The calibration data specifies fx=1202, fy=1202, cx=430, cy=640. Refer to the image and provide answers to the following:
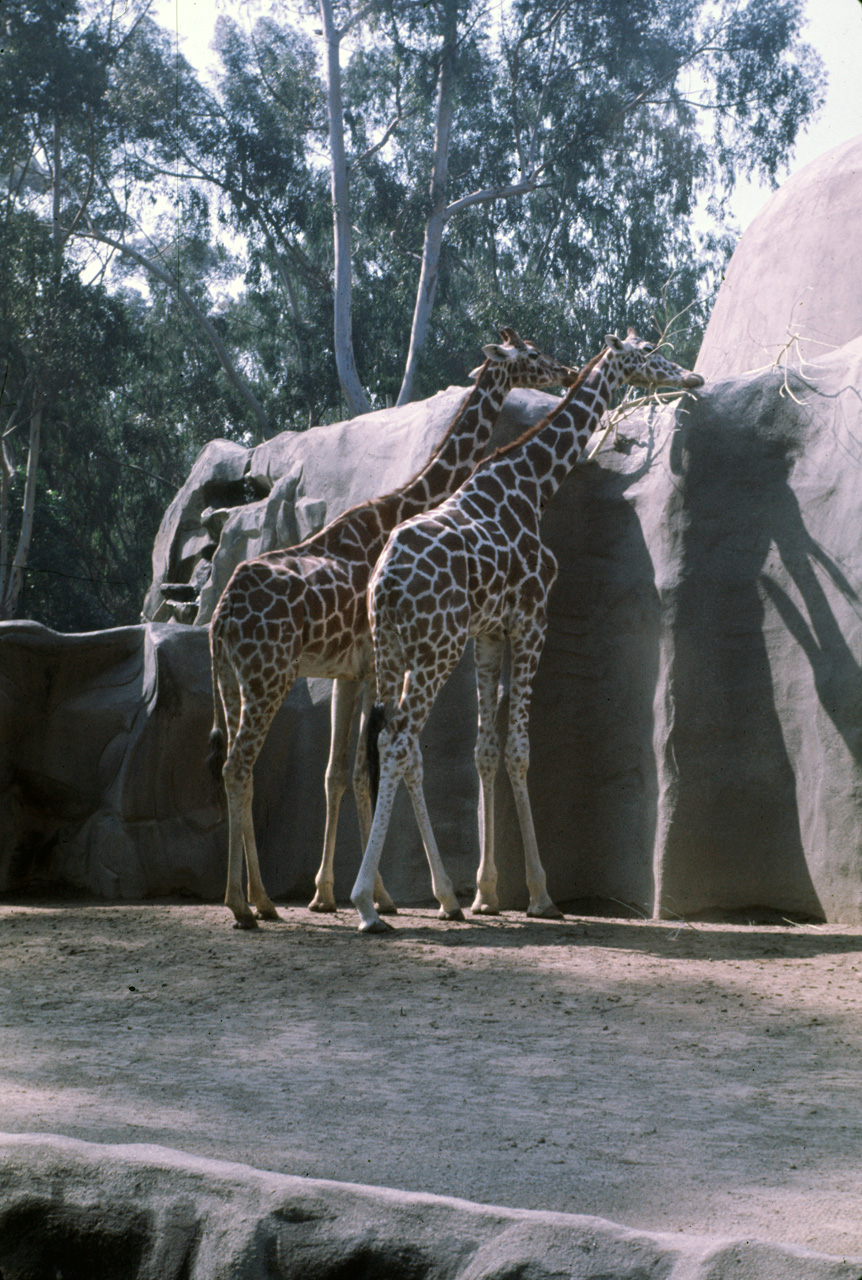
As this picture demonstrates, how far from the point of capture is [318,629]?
652cm

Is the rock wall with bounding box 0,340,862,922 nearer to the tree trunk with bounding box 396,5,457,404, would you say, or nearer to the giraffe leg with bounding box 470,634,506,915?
the giraffe leg with bounding box 470,634,506,915

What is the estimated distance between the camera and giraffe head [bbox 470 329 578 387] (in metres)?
7.48

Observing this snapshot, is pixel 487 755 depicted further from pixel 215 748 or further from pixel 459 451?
pixel 459 451

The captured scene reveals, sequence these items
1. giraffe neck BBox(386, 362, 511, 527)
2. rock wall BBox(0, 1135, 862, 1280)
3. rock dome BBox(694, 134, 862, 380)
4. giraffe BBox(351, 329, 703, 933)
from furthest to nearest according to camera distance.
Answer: rock dome BBox(694, 134, 862, 380) < giraffe neck BBox(386, 362, 511, 527) < giraffe BBox(351, 329, 703, 933) < rock wall BBox(0, 1135, 862, 1280)

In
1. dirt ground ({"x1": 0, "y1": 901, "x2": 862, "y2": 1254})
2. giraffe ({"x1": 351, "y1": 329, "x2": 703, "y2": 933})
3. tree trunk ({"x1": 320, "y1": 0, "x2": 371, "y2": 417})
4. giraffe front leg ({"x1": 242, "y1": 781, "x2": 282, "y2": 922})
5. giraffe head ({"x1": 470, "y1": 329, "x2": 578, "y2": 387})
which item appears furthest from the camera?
tree trunk ({"x1": 320, "y1": 0, "x2": 371, "y2": 417})

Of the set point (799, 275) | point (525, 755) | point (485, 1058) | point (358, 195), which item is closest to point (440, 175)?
point (358, 195)

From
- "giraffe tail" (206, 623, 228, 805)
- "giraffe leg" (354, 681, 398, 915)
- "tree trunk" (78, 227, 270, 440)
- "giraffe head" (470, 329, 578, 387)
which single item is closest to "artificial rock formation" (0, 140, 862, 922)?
"giraffe head" (470, 329, 578, 387)

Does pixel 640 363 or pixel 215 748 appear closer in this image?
pixel 215 748

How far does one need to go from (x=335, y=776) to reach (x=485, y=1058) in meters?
3.16

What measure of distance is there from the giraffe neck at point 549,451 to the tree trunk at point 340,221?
1315 centimetres

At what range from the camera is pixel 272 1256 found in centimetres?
237

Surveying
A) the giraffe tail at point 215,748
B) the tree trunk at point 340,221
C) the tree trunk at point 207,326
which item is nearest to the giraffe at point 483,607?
the giraffe tail at point 215,748

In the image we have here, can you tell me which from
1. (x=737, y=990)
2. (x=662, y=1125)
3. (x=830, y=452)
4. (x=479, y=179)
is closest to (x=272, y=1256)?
(x=662, y=1125)

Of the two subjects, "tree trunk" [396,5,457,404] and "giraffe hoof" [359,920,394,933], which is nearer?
"giraffe hoof" [359,920,394,933]
